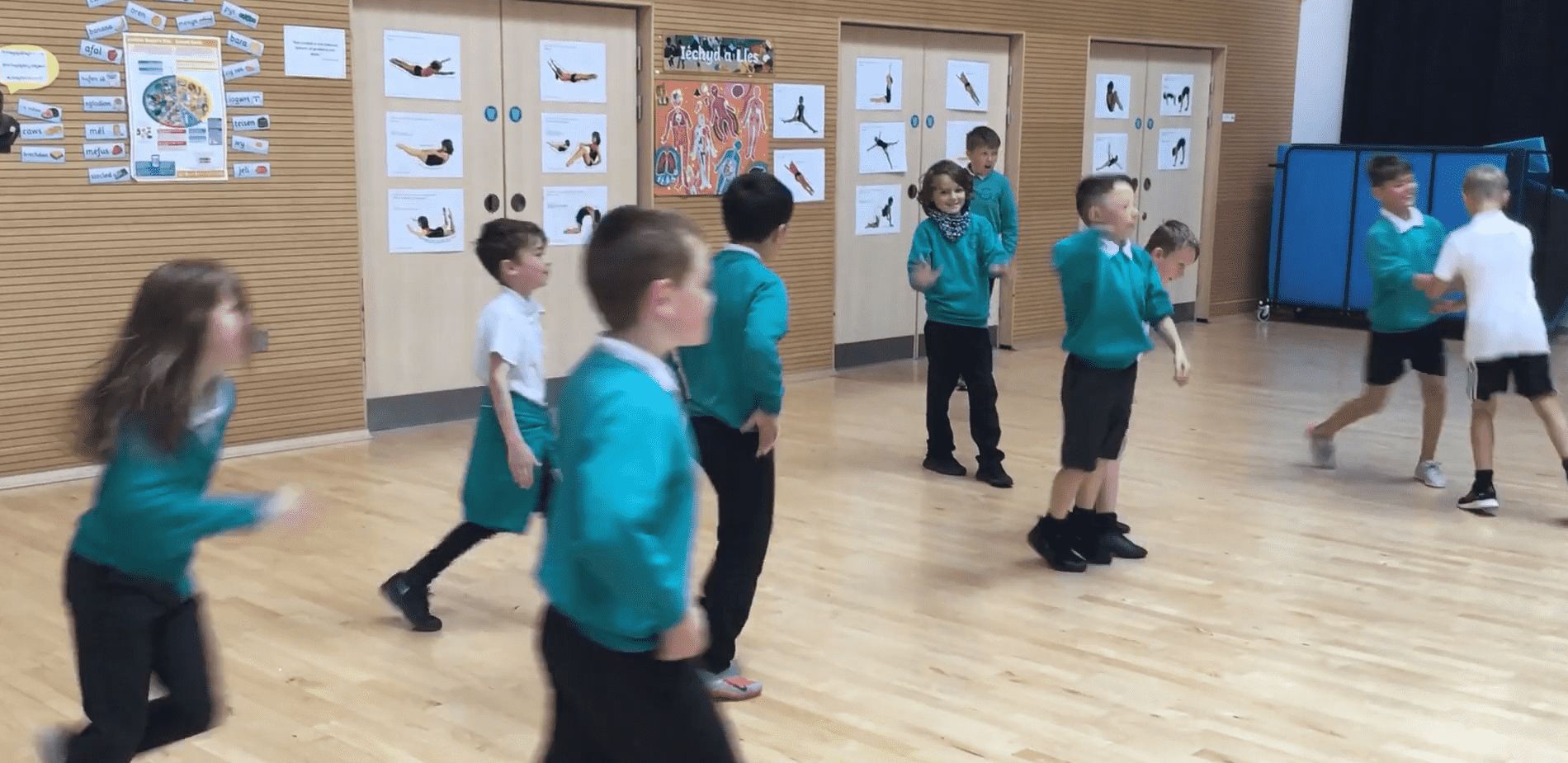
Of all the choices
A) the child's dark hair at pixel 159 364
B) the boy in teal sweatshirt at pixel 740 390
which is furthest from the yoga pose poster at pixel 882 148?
the child's dark hair at pixel 159 364

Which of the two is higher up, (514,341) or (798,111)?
(798,111)

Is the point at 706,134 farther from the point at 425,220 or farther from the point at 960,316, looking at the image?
the point at 960,316

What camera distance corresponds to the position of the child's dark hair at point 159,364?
2334 mm

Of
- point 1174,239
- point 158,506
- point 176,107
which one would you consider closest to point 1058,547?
point 1174,239

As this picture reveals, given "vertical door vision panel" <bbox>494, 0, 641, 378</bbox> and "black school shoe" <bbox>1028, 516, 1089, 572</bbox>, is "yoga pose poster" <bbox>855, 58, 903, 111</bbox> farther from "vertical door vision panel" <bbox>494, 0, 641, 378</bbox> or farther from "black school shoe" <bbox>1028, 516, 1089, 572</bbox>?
"black school shoe" <bbox>1028, 516, 1089, 572</bbox>

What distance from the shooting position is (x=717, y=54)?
311 inches

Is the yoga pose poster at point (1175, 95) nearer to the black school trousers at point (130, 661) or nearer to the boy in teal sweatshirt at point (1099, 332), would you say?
the boy in teal sweatshirt at point (1099, 332)

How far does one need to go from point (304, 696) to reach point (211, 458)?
135cm

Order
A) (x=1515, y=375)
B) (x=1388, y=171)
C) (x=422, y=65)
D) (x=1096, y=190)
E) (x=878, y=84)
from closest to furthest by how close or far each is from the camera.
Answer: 1. (x=1096, y=190)
2. (x=1515, y=375)
3. (x=1388, y=171)
4. (x=422, y=65)
5. (x=878, y=84)

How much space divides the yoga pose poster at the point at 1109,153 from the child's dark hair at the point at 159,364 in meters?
8.58

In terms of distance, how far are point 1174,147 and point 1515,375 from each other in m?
5.78

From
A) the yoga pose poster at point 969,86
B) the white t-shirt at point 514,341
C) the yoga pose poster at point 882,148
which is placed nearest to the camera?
the white t-shirt at point 514,341

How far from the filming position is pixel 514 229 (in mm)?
3918

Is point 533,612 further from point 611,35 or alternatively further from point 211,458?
point 611,35
